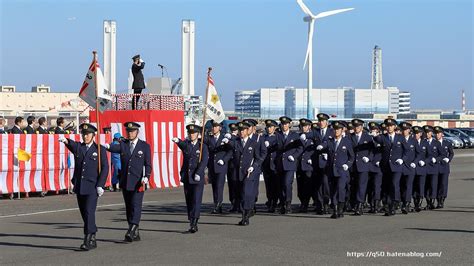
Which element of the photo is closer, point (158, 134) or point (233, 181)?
point (233, 181)

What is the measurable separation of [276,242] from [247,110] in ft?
560

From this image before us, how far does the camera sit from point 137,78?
81.3 ft

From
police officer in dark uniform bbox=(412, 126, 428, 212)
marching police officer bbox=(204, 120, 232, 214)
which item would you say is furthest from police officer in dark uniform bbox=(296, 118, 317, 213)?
police officer in dark uniform bbox=(412, 126, 428, 212)

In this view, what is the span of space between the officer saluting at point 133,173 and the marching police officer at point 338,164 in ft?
14.3

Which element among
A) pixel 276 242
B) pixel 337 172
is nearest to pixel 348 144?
pixel 337 172

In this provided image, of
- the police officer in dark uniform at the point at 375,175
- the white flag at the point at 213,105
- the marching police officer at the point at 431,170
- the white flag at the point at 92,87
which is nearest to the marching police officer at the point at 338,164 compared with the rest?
the police officer in dark uniform at the point at 375,175

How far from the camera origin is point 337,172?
15.3m

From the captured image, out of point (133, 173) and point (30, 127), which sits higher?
point (30, 127)

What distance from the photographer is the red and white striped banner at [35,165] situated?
64.2 ft

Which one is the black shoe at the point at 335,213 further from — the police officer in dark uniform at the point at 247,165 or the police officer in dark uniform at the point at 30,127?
the police officer in dark uniform at the point at 30,127

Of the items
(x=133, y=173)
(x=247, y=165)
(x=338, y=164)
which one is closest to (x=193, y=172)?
(x=133, y=173)

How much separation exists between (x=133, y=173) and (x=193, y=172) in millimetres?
1420

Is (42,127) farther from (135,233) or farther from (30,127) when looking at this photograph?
(135,233)

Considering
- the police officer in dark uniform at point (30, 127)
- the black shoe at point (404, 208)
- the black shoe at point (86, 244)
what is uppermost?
the police officer in dark uniform at point (30, 127)
